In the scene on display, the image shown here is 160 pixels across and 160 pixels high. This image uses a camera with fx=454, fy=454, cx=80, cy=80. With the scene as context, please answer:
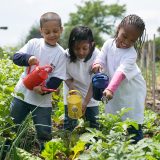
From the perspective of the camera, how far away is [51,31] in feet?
10.9

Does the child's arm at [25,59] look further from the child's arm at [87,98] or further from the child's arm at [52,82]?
the child's arm at [87,98]

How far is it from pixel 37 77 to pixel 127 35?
70 centimetres

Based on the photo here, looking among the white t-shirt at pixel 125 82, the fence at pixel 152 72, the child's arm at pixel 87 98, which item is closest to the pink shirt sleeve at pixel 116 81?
the white t-shirt at pixel 125 82

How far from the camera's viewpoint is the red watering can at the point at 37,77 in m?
3.22

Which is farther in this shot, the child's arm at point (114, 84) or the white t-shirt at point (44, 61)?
the white t-shirt at point (44, 61)

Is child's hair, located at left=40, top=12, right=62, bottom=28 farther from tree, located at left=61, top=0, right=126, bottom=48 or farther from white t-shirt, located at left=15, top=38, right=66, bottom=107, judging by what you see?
tree, located at left=61, top=0, right=126, bottom=48

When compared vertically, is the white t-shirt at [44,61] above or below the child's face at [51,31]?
below

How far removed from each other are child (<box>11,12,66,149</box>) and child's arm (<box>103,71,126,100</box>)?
47 centimetres

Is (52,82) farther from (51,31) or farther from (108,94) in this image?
(108,94)

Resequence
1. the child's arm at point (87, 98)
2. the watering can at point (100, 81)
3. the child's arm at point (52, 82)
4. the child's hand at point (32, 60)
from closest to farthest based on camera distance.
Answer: the watering can at point (100, 81) < the child's hand at point (32, 60) < the child's arm at point (52, 82) < the child's arm at point (87, 98)

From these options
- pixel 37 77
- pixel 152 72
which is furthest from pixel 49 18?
pixel 152 72

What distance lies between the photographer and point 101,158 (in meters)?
2.33

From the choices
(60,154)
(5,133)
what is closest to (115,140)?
(60,154)

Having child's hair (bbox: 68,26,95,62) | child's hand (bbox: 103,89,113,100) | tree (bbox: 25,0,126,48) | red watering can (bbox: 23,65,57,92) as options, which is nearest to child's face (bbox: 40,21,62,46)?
child's hair (bbox: 68,26,95,62)
